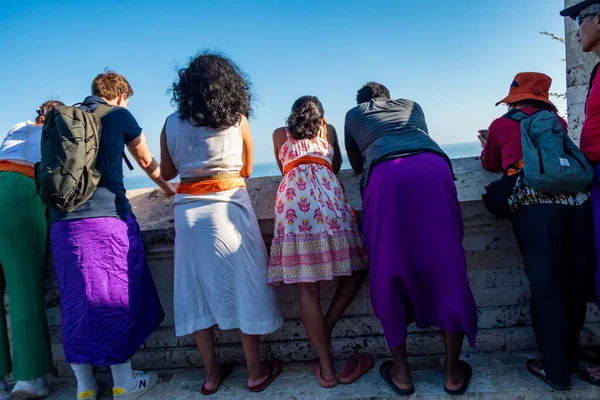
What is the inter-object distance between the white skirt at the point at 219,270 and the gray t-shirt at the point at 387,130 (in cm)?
80

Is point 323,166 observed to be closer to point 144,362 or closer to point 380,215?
point 380,215

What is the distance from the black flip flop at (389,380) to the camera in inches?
92.7

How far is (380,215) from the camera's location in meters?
2.31

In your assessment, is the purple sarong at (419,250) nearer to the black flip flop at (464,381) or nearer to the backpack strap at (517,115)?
the black flip flop at (464,381)

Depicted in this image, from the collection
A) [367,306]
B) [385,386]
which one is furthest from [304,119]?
[385,386]

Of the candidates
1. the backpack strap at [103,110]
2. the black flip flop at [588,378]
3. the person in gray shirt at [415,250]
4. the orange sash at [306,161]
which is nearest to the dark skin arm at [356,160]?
the orange sash at [306,161]

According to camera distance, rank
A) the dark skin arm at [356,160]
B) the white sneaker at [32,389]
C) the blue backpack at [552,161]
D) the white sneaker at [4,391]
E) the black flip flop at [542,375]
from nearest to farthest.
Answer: the blue backpack at [552,161] < the black flip flop at [542,375] < the white sneaker at [32,389] < the white sneaker at [4,391] < the dark skin arm at [356,160]

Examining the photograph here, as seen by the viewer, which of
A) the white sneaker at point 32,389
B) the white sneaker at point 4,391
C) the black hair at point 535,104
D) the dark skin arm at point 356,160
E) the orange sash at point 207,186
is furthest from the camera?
the dark skin arm at point 356,160

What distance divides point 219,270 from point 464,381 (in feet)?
4.98

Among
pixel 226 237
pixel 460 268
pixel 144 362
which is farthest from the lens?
pixel 144 362

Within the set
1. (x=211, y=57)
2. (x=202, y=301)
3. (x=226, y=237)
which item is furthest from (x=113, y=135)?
(x=202, y=301)

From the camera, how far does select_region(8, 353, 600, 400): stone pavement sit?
90.4 inches

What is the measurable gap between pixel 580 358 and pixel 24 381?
3.48 meters

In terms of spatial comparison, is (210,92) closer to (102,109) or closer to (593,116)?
(102,109)
